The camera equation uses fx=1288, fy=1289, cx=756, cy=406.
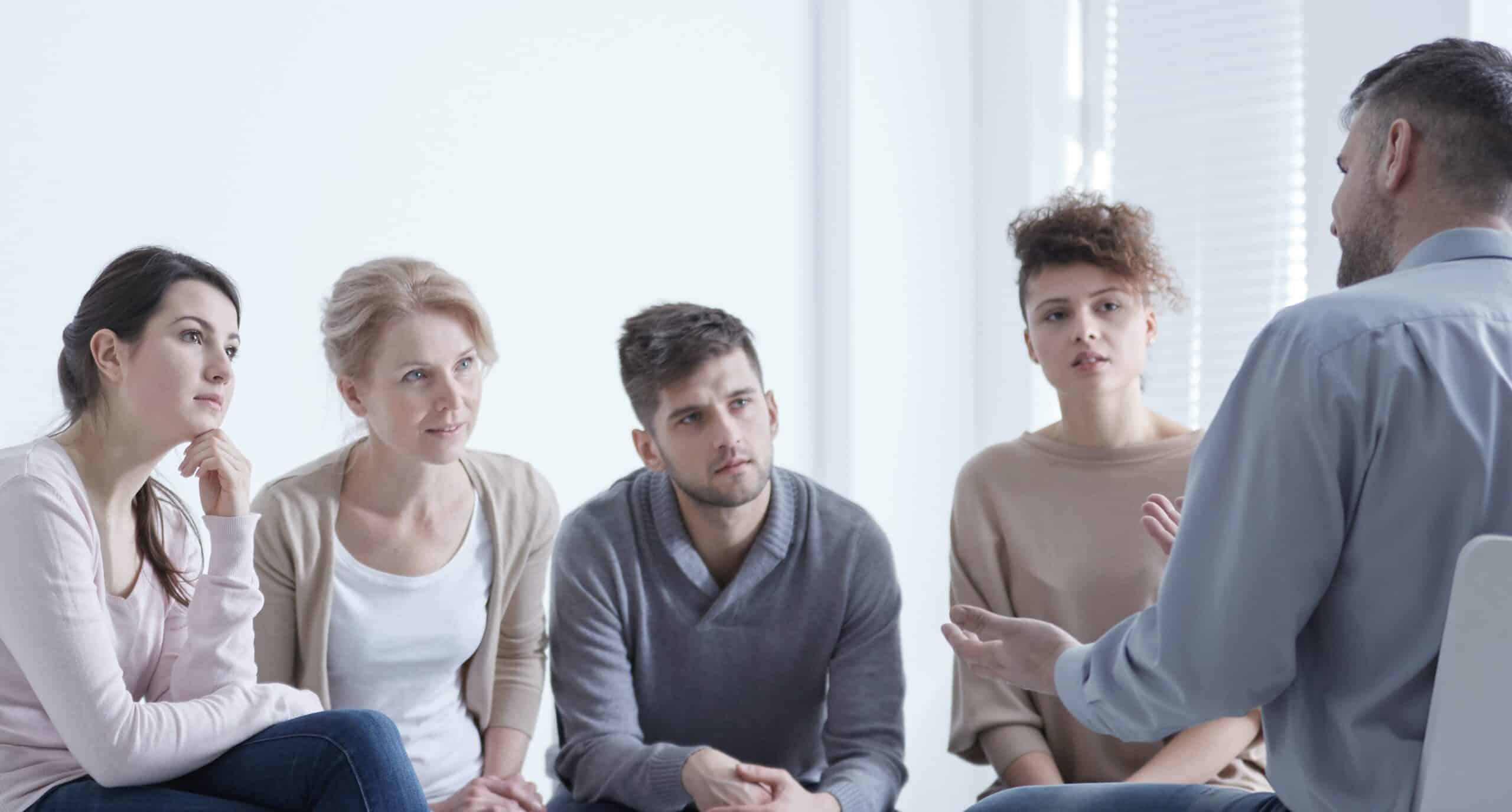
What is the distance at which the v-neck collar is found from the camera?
1.92 meters

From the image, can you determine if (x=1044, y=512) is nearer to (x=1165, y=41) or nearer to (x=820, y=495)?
(x=820, y=495)

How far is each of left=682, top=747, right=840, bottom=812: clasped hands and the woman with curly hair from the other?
33cm

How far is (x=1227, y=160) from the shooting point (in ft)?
10.5

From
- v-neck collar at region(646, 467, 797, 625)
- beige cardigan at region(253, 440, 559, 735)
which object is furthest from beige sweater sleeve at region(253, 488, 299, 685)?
v-neck collar at region(646, 467, 797, 625)

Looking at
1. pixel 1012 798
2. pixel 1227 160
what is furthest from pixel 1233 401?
pixel 1227 160

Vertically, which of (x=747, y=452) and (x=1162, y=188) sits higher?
(x=1162, y=188)

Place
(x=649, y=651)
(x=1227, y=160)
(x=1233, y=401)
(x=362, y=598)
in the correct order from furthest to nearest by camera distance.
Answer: (x=1227, y=160) → (x=649, y=651) → (x=362, y=598) → (x=1233, y=401)

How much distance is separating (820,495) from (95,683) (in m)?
1.05

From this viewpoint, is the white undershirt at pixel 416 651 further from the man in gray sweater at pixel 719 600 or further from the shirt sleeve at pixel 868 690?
the shirt sleeve at pixel 868 690

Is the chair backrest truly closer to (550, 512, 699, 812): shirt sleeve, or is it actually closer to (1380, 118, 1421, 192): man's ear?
(1380, 118, 1421, 192): man's ear

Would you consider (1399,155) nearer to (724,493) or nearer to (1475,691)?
(1475,691)

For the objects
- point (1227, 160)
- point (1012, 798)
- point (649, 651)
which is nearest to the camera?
point (1012, 798)

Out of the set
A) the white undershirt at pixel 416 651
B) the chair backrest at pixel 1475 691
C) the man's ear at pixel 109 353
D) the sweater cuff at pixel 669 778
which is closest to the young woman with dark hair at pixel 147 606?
the man's ear at pixel 109 353

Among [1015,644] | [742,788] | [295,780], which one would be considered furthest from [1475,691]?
[295,780]
